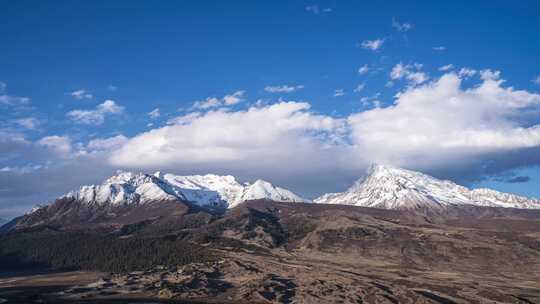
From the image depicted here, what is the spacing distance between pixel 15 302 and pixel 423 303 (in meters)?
155

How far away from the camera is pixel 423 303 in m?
198

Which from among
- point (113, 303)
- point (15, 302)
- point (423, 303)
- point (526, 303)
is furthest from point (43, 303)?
point (526, 303)

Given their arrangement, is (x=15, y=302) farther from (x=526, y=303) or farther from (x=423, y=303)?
(x=526, y=303)

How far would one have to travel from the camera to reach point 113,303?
654 feet

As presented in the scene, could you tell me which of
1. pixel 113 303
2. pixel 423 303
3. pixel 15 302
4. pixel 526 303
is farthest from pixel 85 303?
pixel 526 303

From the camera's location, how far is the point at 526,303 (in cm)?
19988

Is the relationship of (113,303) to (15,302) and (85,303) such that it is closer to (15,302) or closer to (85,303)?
(85,303)

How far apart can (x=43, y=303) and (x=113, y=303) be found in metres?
25.9

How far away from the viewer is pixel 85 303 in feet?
654

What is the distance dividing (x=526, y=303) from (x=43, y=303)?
602 feet

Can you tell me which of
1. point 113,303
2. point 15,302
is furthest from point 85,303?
point 15,302

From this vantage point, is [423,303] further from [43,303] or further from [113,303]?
[43,303]

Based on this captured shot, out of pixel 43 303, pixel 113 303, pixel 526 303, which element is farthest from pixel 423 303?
pixel 43 303

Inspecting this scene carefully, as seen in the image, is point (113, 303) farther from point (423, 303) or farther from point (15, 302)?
point (423, 303)
